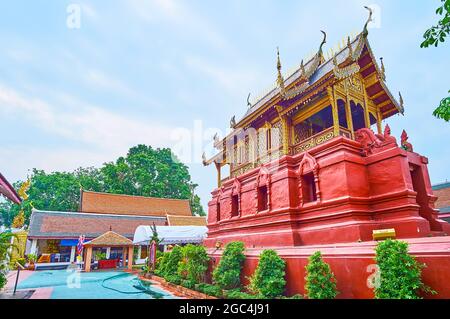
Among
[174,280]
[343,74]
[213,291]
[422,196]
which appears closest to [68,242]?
[174,280]

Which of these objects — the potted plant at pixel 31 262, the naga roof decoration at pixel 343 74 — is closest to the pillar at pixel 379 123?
the naga roof decoration at pixel 343 74

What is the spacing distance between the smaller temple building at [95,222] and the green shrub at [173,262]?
342 inches

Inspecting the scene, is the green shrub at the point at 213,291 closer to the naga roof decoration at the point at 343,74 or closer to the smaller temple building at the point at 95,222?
the naga roof decoration at the point at 343,74

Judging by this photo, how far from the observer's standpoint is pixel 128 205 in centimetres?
3045

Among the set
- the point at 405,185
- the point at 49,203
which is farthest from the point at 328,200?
the point at 49,203

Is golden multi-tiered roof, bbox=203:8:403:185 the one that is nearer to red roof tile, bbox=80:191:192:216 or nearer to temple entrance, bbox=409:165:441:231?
temple entrance, bbox=409:165:441:231

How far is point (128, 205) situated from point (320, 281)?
28.0 metres

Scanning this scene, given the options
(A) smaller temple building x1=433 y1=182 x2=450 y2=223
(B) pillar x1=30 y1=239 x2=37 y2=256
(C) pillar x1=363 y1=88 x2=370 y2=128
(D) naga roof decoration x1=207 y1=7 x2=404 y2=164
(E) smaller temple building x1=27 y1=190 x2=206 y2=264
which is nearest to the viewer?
(D) naga roof decoration x1=207 y1=7 x2=404 y2=164

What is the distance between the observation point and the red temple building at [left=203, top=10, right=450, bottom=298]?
20.1ft

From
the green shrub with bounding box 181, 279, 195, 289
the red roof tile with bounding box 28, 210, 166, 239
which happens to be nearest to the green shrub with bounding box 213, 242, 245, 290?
the green shrub with bounding box 181, 279, 195, 289

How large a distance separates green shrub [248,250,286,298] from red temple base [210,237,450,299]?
0.89ft

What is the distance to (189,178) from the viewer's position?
4369 cm

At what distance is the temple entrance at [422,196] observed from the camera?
7.71 meters
